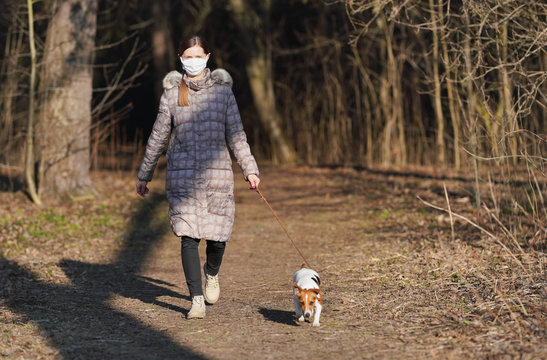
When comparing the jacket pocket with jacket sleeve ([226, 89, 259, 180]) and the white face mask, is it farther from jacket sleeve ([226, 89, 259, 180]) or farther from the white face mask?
the white face mask

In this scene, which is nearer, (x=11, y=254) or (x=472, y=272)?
(x=472, y=272)

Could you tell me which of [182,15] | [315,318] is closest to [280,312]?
[315,318]

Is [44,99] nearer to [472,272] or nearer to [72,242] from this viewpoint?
[72,242]

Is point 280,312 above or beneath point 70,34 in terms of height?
beneath

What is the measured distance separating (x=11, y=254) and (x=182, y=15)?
14.1 m

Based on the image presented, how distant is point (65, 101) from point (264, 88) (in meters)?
6.57

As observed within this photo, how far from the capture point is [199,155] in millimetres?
4891

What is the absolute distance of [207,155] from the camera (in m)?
4.90

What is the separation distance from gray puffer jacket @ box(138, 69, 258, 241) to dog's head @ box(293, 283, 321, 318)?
0.74 metres

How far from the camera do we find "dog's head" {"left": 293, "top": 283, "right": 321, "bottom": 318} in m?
4.52

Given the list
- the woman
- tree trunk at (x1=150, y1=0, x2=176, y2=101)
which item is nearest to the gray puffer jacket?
the woman

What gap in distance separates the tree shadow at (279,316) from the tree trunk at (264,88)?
34.6ft

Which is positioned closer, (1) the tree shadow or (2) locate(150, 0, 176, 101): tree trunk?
(1) the tree shadow

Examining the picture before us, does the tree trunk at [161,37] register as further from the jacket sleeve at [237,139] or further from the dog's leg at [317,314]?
the dog's leg at [317,314]
